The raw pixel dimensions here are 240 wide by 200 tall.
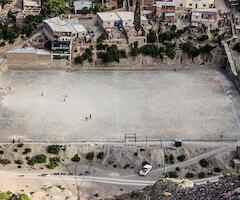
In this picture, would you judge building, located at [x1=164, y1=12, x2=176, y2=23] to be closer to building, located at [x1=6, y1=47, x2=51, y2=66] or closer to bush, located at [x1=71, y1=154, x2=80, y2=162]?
building, located at [x1=6, y1=47, x2=51, y2=66]

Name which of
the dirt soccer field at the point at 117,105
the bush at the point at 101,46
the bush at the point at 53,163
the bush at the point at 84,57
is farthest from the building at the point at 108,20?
the bush at the point at 53,163

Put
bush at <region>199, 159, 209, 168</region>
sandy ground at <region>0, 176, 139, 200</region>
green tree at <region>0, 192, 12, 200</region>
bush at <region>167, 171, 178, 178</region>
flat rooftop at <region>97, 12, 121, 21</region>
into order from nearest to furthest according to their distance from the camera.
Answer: green tree at <region>0, 192, 12, 200</region>, sandy ground at <region>0, 176, 139, 200</region>, bush at <region>167, 171, 178, 178</region>, bush at <region>199, 159, 209, 168</region>, flat rooftop at <region>97, 12, 121, 21</region>

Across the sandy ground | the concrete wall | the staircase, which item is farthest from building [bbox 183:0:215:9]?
the sandy ground

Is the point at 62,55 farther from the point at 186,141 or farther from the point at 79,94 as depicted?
the point at 186,141

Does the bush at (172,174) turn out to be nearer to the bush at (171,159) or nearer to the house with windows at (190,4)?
the bush at (171,159)

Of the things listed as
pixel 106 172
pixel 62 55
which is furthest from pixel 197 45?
pixel 106 172

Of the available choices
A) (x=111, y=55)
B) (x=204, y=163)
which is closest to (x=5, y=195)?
(x=204, y=163)
